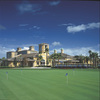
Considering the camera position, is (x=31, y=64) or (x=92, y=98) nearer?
(x=92, y=98)

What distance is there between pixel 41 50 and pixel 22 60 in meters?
16.6

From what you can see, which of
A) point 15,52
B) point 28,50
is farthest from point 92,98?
point 15,52

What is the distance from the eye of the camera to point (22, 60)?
9806 cm

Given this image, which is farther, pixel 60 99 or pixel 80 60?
pixel 80 60

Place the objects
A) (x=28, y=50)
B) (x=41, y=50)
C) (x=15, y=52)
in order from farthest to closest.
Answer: (x=15, y=52) < (x=28, y=50) < (x=41, y=50)

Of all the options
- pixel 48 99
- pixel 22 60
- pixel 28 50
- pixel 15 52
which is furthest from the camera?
pixel 15 52

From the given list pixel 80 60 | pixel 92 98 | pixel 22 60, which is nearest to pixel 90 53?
pixel 80 60

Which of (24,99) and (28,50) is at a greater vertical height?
(28,50)

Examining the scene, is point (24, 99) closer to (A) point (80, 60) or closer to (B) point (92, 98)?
(B) point (92, 98)

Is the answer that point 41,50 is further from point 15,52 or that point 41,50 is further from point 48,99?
point 48,99

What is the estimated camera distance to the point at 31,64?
10038 centimetres

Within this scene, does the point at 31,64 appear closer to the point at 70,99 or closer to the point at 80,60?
the point at 80,60

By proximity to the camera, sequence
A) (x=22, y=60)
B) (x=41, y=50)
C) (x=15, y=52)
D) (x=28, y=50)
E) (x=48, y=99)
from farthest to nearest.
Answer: (x=15, y=52) → (x=28, y=50) → (x=41, y=50) → (x=22, y=60) → (x=48, y=99)

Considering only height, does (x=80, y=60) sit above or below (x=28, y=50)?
below
